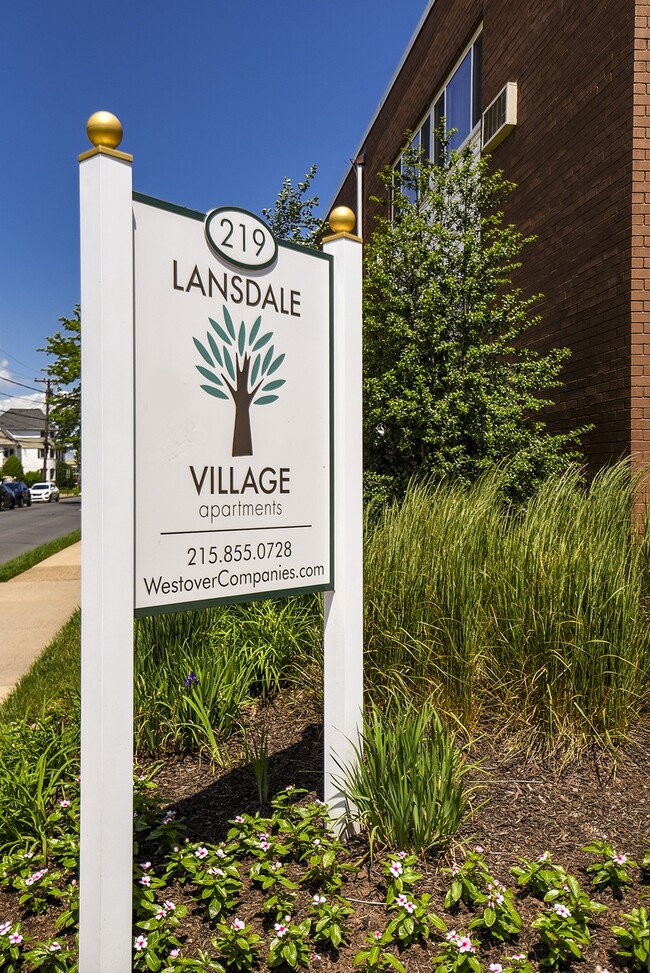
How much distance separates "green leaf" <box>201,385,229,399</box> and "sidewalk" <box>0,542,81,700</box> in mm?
3488

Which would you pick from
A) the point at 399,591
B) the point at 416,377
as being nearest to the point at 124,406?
the point at 399,591

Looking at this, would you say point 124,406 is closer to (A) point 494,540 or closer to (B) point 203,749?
(B) point 203,749

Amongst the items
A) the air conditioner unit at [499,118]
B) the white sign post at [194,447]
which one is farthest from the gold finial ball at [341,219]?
the air conditioner unit at [499,118]

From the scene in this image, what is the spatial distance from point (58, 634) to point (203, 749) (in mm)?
3452

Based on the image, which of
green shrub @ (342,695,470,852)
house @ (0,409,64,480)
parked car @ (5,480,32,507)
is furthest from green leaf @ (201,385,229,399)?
house @ (0,409,64,480)

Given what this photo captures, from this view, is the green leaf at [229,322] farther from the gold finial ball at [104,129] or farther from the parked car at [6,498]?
the parked car at [6,498]

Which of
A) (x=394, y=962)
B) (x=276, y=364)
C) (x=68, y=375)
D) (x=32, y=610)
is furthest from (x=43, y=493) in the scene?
(x=394, y=962)

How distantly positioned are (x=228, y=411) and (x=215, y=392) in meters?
0.08

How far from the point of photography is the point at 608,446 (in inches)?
280

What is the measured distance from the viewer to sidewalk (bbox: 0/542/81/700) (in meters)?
6.25

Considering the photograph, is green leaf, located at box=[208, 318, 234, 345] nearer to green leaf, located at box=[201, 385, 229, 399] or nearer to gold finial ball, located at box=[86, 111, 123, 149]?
green leaf, located at box=[201, 385, 229, 399]

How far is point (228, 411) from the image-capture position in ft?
9.16

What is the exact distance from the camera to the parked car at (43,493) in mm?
52125

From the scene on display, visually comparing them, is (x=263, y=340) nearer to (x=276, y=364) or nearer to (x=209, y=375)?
(x=276, y=364)
